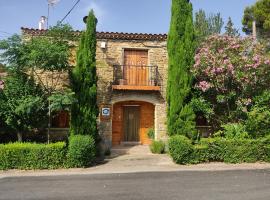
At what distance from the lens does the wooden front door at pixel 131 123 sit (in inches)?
669

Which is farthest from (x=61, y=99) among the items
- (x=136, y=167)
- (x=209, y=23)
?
(x=209, y=23)

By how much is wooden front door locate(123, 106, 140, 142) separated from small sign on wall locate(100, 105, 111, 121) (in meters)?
1.19

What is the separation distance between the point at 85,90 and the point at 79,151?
2.70m

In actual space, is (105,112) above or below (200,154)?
above

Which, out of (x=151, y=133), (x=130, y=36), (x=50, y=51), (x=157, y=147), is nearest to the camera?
(x=50, y=51)

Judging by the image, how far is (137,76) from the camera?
53.9 feet

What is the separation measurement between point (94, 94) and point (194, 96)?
4.51 m

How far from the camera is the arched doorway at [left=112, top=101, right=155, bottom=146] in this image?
17.0 meters

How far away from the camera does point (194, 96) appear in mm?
14977

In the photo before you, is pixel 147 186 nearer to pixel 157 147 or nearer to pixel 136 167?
pixel 136 167

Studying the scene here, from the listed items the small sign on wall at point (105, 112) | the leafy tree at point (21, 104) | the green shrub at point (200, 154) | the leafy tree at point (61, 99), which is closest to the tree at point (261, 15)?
the small sign on wall at point (105, 112)

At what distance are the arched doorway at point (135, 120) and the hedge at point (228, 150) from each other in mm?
4481

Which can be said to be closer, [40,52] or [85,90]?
[40,52]

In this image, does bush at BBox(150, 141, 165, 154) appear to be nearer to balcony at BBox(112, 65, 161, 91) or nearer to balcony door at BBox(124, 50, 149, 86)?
balcony at BBox(112, 65, 161, 91)
